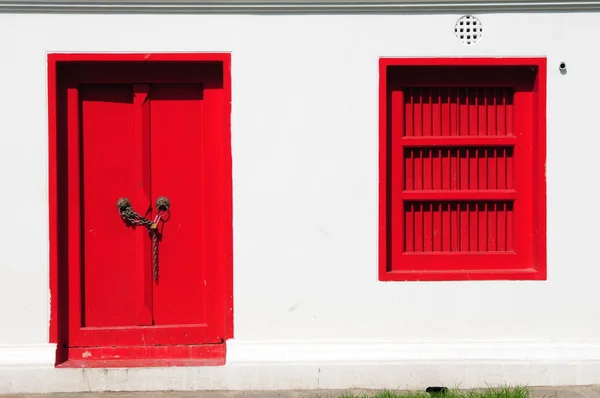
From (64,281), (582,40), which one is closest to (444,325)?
(582,40)

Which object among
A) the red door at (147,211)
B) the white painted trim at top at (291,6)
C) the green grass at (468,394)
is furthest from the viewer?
the red door at (147,211)

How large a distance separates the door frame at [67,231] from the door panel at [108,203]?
15cm

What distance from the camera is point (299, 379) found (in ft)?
21.0

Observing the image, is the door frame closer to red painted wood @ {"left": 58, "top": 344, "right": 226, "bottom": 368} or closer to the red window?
red painted wood @ {"left": 58, "top": 344, "right": 226, "bottom": 368}

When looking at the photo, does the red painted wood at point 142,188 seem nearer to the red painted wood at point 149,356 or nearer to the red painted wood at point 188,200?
the red painted wood at point 188,200

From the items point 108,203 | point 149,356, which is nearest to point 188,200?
point 108,203

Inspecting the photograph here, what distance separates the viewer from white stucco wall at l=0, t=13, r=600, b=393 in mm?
6312

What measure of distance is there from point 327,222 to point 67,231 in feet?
6.20

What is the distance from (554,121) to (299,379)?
262cm

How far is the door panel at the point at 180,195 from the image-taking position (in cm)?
657

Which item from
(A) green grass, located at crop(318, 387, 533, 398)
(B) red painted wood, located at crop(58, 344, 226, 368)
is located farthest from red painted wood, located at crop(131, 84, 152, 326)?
(A) green grass, located at crop(318, 387, 533, 398)

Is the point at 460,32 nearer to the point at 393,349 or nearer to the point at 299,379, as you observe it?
the point at 393,349

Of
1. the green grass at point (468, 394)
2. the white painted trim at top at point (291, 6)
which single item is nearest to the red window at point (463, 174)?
the white painted trim at top at point (291, 6)

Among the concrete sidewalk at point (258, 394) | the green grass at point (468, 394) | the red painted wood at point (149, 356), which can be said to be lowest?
the concrete sidewalk at point (258, 394)
